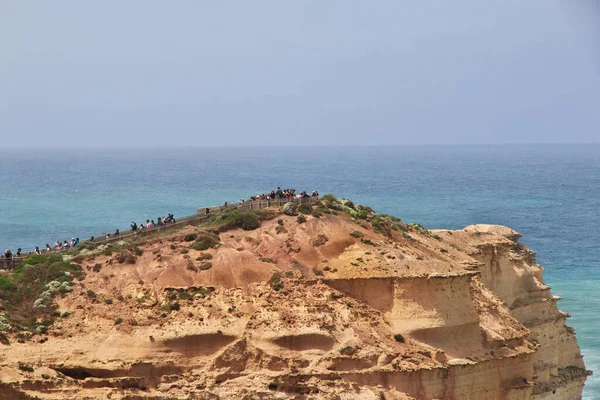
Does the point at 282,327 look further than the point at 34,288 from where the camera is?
No

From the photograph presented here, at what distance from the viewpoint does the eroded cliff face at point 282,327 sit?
44406 mm

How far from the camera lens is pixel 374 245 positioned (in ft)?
172

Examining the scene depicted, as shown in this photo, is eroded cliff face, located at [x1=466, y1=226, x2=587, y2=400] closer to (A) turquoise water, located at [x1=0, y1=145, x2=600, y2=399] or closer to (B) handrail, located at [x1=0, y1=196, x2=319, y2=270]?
(A) turquoise water, located at [x1=0, y1=145, x2=600, y2=399]

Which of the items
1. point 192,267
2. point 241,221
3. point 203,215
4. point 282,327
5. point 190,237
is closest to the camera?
point 282,327

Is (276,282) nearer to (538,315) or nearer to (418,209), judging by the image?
(538,315)

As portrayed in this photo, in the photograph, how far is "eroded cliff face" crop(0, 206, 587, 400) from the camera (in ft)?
146

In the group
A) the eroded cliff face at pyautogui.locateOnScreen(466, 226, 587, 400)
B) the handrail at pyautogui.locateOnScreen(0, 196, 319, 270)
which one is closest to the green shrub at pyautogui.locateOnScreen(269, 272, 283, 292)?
the handrail at pyautogui.locateOnScreen(0, 196, 319, 270)

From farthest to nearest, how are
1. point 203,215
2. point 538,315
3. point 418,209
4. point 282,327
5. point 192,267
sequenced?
point 418,209 < point 538,315 < point 203,215 < point 192,267 < point 282,327

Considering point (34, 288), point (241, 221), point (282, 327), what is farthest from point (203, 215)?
point (282, 327)

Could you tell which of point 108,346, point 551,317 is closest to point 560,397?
point 551,317

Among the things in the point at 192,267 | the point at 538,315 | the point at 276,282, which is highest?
the point at 192,267

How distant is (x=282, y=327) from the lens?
46750mm

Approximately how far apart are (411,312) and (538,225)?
294 feet

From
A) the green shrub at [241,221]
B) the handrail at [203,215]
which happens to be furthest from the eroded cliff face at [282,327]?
the handrail at [203,215]
